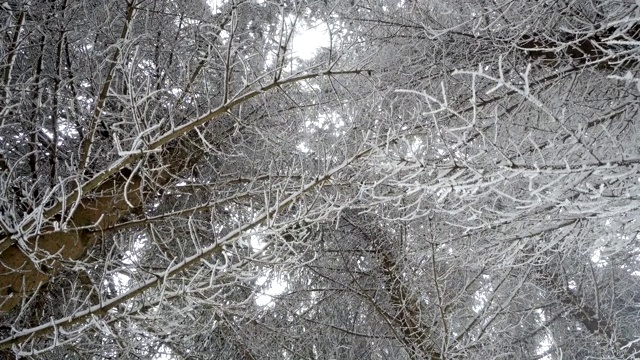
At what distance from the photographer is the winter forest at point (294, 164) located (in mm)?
2631

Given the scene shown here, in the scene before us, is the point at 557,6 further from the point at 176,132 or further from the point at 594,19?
the point at 176,132

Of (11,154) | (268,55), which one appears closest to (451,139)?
(268,55)

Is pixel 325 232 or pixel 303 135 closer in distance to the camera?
pixel 303 135

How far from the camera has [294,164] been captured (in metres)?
3.88

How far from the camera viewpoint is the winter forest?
2.63 m

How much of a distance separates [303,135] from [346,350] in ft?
8.56

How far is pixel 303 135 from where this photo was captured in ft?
14.5

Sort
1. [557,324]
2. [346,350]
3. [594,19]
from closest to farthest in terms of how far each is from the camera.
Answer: [594,19]
[346,350]
[557,324]

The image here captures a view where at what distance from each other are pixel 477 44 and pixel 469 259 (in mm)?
1689

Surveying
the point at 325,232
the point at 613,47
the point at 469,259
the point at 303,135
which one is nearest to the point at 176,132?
the point at 303,135

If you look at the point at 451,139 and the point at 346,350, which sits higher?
the point at 451,139

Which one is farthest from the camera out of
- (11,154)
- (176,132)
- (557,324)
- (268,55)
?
(557,324)

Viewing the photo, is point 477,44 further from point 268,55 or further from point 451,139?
point 268,55

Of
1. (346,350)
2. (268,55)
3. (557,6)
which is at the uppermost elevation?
(268,55)
